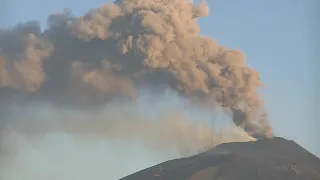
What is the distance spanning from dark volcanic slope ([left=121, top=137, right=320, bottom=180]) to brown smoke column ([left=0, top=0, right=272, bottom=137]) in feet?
0.52

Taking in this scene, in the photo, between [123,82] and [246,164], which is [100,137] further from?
[246,164]

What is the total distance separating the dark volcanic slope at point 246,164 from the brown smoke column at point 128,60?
158 millimetres

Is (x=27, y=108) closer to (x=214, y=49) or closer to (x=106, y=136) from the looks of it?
(x=106, y=136)

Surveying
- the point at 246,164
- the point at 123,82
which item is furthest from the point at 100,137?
the point at 246,164

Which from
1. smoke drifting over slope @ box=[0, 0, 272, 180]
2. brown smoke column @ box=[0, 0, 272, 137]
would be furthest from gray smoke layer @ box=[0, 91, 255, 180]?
brown smoke column @ box=[0, 0, 272, 137]

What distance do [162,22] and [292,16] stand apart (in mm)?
1135

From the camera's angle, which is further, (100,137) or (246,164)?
(246,164)

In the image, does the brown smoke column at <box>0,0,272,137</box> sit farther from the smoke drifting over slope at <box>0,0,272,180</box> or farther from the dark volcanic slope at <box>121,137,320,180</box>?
the dark volcanic slope at <box>121,137,320,180</box>

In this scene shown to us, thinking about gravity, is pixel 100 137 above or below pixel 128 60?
below

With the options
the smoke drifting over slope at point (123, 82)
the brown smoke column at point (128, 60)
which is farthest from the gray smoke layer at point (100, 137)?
the brown smoke column at point (128, 60)

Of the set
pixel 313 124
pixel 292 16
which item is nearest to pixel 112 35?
pixel 292 16

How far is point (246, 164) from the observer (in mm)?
4191

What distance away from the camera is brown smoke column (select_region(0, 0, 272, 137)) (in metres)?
4.07

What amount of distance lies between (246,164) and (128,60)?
1.28 m
